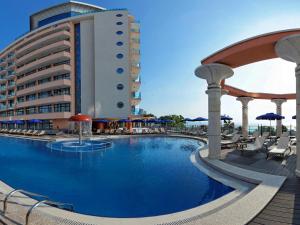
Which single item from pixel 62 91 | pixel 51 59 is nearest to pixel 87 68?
pixel 62 91

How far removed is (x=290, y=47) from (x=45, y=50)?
4452 cm

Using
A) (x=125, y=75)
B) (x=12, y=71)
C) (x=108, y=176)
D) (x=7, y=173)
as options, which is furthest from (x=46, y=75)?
(x=108, y=176)

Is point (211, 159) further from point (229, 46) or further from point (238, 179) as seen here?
point (229, 46)

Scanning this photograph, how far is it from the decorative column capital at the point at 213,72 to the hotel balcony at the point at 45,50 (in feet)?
116

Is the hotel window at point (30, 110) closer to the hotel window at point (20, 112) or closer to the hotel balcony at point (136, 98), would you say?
the hotel window at point (20, 112)

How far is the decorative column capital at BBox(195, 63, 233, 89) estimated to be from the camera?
1116cm

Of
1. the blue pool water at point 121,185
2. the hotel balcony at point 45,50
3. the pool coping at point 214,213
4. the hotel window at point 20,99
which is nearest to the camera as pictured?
the pool coping at point 214,213

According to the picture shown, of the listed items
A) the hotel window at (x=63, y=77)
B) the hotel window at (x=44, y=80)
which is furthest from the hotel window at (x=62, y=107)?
the hotel window at (x=44, y=80)

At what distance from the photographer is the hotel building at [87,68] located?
1517 inches

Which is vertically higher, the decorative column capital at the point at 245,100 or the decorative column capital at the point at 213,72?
the decorative column capital at the point at 213,72

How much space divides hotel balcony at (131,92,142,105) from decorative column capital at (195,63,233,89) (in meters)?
29.3

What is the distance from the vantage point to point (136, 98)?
136 ft

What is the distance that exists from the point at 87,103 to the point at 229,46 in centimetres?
3297

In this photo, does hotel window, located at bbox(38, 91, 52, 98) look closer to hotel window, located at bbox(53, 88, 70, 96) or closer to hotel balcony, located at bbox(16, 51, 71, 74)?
hotel window, located at bbox(53, 88, 70, 96)
